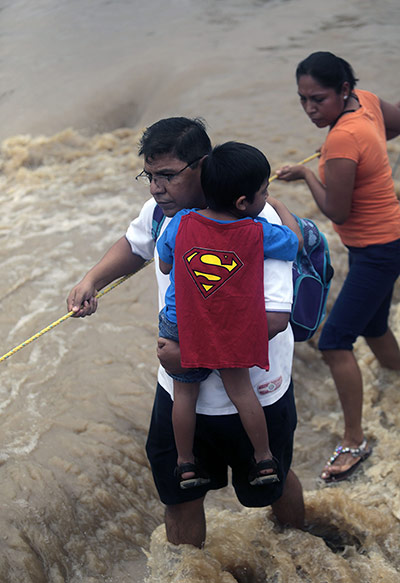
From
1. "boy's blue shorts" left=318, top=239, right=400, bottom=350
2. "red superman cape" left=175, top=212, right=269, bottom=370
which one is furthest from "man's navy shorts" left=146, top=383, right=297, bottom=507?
"boy's blue shorts" left=318, top=239, right=400, bottom=350

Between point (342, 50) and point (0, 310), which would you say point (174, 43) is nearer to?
point (342, 50)

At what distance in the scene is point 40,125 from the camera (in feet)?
25.2

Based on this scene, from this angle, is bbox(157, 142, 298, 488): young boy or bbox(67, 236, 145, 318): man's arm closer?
bbox(157, 142, 298, 488): young boy

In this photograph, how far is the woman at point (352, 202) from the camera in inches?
106

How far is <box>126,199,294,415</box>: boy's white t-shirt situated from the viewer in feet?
6.03

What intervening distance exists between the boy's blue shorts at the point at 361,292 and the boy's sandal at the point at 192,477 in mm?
1180

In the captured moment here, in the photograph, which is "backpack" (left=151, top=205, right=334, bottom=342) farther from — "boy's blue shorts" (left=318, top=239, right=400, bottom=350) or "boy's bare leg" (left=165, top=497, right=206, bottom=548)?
"boy's blue shorts" (left=318, top=239, right=400, bottom=350)

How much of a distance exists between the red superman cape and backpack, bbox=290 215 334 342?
0.25 m

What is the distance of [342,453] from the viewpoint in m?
3.28

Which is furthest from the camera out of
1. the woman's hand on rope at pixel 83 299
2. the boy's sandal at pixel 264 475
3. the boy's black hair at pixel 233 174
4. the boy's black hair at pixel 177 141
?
the woman's hand on rope at pixel 83 299

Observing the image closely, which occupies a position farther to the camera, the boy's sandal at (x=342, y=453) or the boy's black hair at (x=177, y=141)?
the boy's sandal at (x=342, y=453)

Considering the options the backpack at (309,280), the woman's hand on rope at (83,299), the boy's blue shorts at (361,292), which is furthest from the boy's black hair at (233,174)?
the boy's blue shorts at (361,292)

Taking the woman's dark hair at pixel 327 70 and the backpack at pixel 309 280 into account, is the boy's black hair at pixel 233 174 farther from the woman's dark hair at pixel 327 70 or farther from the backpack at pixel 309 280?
the woman's dark hair at pixel 327 70

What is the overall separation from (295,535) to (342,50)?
815cm
